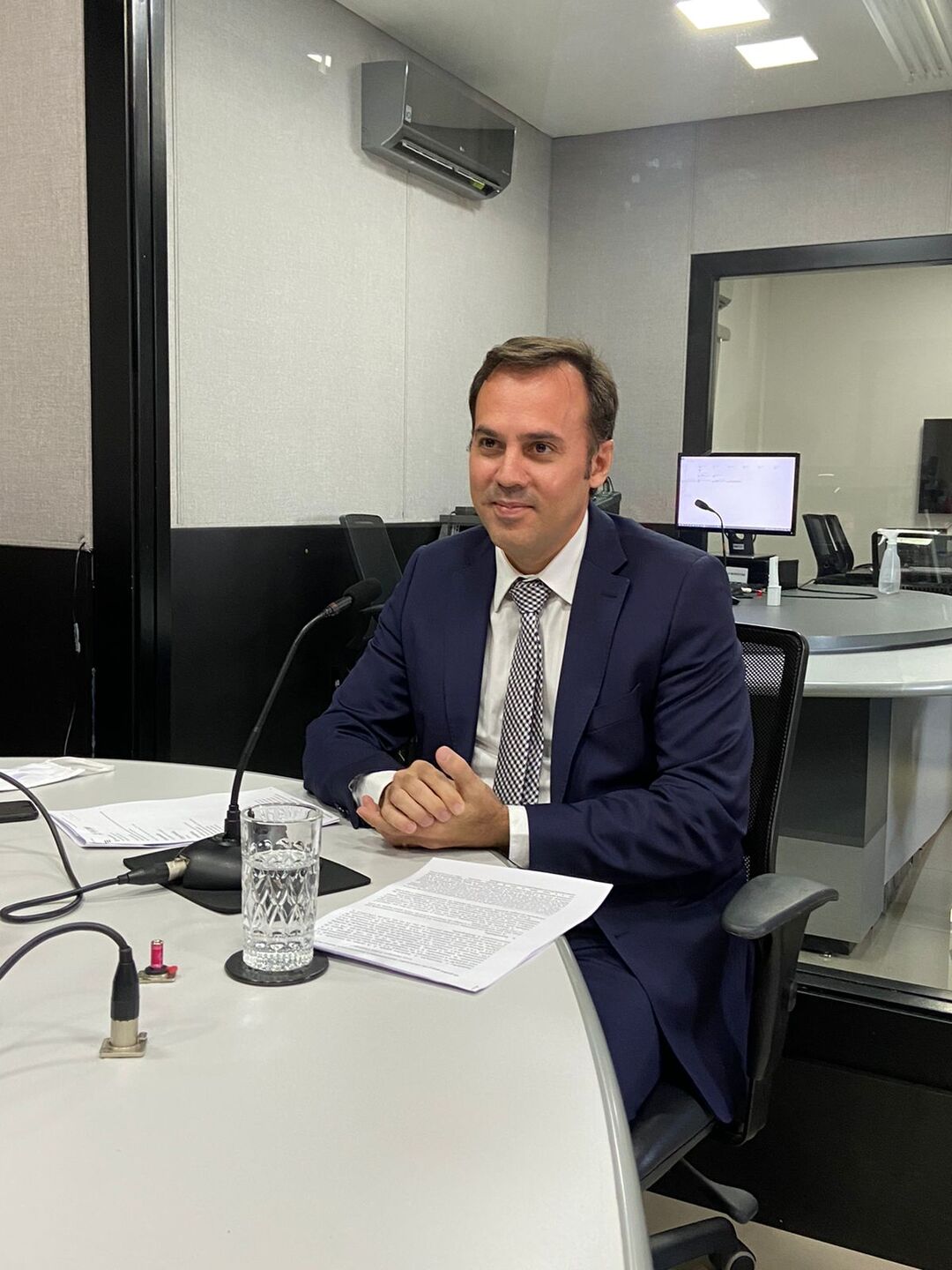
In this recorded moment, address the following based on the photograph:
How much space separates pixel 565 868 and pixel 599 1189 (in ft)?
2.28

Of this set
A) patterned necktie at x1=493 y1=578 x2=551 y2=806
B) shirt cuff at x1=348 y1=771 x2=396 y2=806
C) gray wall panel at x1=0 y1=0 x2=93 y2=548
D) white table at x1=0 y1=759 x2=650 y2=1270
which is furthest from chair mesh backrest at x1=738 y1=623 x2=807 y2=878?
gray wall panel at x1=0 y1=0 x2=93 y2=548

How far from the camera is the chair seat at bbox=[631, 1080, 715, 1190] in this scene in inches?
50.1

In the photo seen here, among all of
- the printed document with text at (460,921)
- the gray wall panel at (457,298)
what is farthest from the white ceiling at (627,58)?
the printed document with text at (460,921)

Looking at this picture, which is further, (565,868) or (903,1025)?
(903,1025)

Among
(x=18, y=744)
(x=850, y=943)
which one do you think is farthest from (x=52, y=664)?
(x=850, y=943)

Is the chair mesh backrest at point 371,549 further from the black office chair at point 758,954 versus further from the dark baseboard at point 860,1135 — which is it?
the dark baseboard at point 860,1135

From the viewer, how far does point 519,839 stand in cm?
138

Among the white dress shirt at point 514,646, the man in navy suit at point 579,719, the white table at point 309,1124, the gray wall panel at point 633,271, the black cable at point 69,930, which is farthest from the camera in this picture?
the gray wall panel at point 633,271

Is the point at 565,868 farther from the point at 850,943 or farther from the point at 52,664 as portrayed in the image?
the point at 52,664

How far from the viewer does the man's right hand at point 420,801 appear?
4.38 feet

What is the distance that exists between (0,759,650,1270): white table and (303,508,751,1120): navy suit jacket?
0.38 metres

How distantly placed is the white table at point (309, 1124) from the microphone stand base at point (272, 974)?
0.01m

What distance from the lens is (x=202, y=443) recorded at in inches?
101

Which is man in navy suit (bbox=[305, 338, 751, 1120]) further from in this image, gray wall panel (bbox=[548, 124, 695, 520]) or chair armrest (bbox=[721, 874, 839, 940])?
gray wall panel (bbox=[548, 124, 695, 520])
